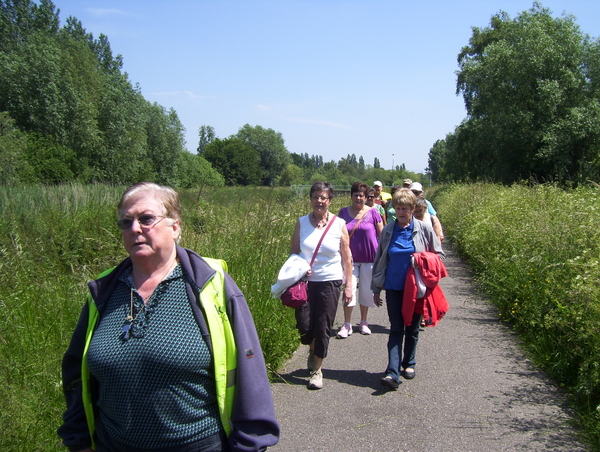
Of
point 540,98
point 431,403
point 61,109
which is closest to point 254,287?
point 431,403

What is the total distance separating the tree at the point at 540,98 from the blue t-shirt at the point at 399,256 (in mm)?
27039

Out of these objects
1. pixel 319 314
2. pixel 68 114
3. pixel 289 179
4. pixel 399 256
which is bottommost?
pixel 319 314

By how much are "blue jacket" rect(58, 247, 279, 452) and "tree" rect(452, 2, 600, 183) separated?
30.5 m

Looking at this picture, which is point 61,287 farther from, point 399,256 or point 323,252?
point 399,256

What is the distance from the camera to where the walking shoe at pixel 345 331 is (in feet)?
21.9

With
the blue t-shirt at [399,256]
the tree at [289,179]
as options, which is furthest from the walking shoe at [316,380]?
the tree at [289,179]

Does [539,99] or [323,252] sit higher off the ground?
[539,99]

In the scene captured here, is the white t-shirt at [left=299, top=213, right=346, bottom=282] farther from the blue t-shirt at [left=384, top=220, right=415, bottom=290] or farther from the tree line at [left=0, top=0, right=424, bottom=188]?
the tree line at [left=0, top=0, right=424, bottom=188]

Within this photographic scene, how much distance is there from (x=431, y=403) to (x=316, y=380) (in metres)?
1.05

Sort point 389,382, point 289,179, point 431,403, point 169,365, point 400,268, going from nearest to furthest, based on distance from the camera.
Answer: point 169,365
point 431,403
point 389,382
point 400,268
point 289,179

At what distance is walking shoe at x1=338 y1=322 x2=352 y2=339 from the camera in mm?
6684

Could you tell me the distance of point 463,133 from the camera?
3894 cm

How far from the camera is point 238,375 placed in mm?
2100

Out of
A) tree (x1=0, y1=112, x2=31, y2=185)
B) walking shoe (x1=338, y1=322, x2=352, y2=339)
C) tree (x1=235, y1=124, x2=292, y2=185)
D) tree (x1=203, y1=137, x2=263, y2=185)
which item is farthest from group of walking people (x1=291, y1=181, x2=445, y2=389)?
tree (x1=235, y1=124, x2=292, y2=185)
